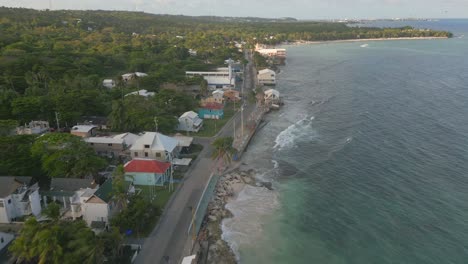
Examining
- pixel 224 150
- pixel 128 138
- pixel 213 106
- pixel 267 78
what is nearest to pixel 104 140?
pixel 128 138

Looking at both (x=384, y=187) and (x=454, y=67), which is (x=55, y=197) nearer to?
(x=384, y=187)

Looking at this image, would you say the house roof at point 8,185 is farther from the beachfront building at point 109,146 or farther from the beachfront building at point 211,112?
the beachfront building at point 211,112

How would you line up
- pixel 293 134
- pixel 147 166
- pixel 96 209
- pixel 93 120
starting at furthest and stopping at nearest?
pixel 293 134 < pixel 93 120 < pixel 147 166 < pixel 96 209

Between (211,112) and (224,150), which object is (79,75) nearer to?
(211,112)

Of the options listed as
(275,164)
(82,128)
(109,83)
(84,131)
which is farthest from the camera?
(109,83)

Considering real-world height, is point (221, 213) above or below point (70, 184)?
below

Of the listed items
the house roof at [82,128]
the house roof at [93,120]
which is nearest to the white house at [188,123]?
the house roof at [93,120]

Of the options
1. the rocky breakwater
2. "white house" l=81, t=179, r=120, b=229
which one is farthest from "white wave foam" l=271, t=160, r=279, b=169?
"white house" l=81, t=179, r=120, b=229
